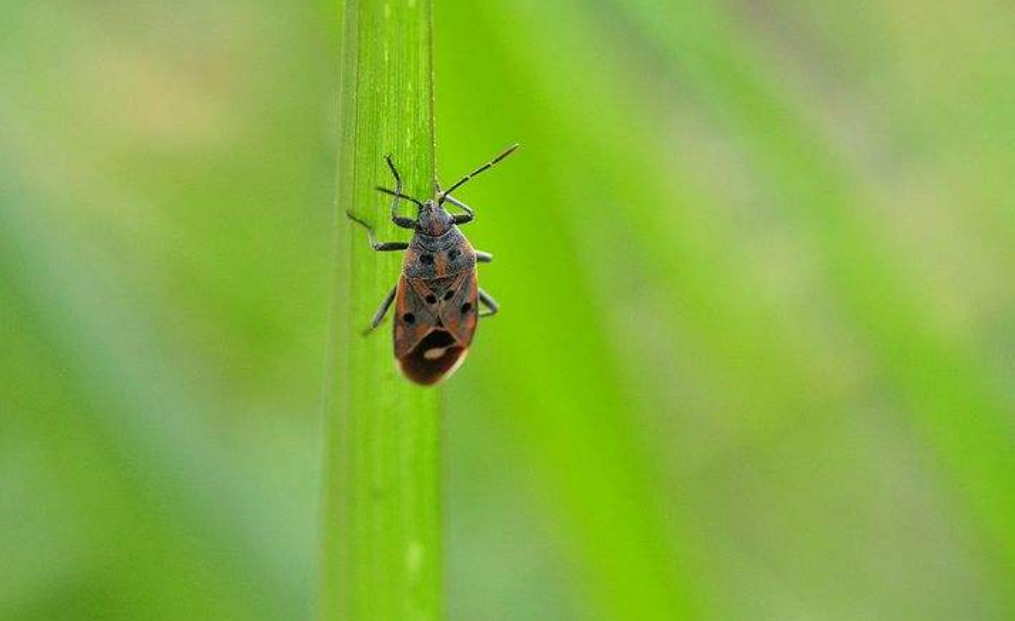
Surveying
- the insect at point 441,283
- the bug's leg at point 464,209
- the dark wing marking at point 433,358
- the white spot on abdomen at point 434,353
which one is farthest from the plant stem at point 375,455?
the bug's leg at point 464,209

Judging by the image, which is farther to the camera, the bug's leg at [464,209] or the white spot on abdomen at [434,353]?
the bug's leg at [464,209]

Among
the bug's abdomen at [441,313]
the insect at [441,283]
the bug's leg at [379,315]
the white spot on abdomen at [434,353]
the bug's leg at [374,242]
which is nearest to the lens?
the bug's leg at [374,242]

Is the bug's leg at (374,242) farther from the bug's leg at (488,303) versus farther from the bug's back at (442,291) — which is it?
the bug's leg at (488,303)

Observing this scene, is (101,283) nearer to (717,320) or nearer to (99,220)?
(99,220)

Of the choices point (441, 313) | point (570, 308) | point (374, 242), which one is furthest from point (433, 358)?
point (374, 242)

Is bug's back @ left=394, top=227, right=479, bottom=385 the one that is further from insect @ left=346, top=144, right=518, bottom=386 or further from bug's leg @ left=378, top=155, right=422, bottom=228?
bug's leg @ left=378, top=155, right=422, bottom=228

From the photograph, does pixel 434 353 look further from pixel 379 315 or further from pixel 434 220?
pixel 379 315

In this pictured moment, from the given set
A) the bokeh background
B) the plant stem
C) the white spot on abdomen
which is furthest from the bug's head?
the plant stem
